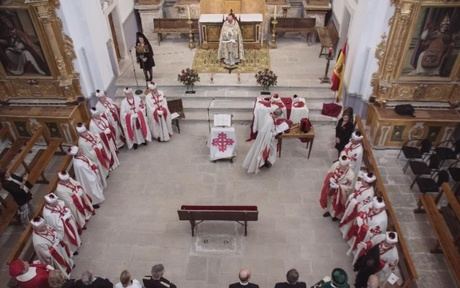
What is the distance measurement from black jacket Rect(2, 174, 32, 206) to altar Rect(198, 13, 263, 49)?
310 inches

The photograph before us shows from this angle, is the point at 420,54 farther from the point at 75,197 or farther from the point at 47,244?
the point at 47,244

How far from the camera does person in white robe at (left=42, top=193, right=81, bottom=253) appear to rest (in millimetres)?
6812

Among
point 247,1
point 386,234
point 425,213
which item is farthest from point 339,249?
point 247,1

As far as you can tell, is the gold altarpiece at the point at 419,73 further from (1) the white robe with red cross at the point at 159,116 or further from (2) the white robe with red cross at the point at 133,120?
(2) the white robe with red cross at the point at 133,120

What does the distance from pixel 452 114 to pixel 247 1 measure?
7.91 meters

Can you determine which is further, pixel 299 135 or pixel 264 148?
pixel 299 135

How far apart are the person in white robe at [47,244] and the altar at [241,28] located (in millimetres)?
8685

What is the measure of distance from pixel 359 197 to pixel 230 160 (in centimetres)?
366

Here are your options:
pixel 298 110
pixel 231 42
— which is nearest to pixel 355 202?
pixel 298 110

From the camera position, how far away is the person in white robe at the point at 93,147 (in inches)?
324

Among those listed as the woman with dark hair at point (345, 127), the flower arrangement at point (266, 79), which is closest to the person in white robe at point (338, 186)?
the woman with dark hair at point (345, 127)

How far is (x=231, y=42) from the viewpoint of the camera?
39.9 ft

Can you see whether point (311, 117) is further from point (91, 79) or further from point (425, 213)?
point (91, 79)

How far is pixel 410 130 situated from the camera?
941cm
